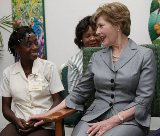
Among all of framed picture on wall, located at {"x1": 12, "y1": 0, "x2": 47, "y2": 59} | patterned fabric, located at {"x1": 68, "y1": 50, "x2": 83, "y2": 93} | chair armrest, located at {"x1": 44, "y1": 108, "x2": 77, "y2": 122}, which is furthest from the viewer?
framed picture on wall, located at {"x1": 12, "y1": 0, "x2": 47, "y2": 59}

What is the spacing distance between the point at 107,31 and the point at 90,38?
548 mm

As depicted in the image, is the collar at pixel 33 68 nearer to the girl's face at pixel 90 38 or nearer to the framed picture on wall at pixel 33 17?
the girl's face at pixel 90 38

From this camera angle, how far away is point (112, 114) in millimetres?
2137

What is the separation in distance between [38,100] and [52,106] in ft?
0.44

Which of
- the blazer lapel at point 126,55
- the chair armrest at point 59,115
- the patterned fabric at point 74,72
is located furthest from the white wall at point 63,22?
the chair armrest at point 59,115

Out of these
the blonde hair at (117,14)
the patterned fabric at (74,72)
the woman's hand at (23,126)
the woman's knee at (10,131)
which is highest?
the blonde hair at (117,14)

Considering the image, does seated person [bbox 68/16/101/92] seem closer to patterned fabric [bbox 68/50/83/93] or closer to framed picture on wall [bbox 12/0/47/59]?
patterned fabric [bbox 68/50/83/93]

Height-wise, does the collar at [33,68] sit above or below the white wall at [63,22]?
below

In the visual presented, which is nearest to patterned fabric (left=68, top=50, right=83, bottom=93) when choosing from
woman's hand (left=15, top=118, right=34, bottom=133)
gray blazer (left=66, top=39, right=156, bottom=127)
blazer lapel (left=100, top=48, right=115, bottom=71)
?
gray blazer (left=66, top=39, right=156, bottom=127)

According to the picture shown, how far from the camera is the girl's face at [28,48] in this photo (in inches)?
95.7

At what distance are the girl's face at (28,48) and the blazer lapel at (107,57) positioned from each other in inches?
21.1

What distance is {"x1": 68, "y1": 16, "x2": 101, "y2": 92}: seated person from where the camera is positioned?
261 cm

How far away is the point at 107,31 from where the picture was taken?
2170 millimetres

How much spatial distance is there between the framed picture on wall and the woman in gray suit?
131cm
